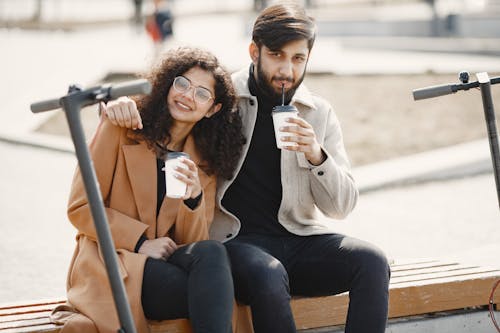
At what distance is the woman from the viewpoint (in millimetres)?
3018

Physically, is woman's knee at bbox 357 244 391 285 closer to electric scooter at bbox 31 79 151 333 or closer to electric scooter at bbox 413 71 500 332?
electric scooter at bbox 413 71 500 332

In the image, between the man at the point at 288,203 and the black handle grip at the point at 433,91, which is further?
the man at the point at 288,203

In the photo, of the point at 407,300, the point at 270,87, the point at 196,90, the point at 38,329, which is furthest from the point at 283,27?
the point at 38,329

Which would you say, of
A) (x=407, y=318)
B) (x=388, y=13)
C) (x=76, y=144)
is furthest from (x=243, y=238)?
(x=388, y=13)

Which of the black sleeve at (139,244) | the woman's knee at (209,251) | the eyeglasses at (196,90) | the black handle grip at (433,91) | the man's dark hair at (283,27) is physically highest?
the man's dark hair at (283,27)

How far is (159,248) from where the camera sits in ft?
10.6

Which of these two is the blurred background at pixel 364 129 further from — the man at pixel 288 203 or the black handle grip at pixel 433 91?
the black handle grip at pixel 433 91

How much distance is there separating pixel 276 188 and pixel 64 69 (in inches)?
383

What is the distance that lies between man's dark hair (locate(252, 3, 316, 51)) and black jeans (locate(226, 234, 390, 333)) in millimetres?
855

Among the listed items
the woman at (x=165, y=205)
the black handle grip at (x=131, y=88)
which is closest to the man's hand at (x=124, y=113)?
the woman at (x=165, y=205)

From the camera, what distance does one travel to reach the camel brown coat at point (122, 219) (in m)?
3.08

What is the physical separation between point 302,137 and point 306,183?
527mm

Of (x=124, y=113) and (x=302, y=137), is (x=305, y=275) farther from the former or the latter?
(x=124, y=113)

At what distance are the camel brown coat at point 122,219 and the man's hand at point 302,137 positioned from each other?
18.8 inches
